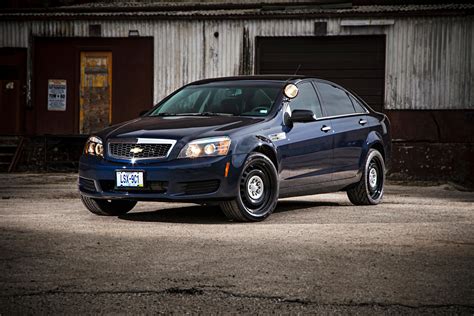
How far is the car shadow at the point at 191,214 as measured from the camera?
959cm

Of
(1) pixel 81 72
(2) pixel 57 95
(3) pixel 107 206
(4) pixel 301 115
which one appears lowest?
(3) pixel 107 206

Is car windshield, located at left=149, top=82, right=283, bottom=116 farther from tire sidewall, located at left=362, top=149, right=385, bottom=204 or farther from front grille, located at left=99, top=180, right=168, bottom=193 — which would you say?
tire sidewall, located at left=362, top=149, right=385, bottom=204

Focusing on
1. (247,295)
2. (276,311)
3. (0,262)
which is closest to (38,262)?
(0,262)

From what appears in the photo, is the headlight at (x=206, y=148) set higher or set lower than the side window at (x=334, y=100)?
lower

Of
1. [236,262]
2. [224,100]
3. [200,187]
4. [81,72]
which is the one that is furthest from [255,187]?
[81,72]

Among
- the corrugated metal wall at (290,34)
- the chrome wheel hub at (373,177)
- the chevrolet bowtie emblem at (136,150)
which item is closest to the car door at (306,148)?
the chrome wheel hub at (373,177)

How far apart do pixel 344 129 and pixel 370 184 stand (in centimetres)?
108

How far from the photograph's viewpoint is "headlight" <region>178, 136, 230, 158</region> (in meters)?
8.91

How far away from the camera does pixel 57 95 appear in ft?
78.9

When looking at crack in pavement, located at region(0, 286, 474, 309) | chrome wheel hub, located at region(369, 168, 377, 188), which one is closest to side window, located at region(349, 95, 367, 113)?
chrome wheel hub, located at region(369, 168, 377, 188)

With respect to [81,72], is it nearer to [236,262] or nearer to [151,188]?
[151,188]

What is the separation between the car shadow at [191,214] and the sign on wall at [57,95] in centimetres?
1356

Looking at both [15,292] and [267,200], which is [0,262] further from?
[267,200]

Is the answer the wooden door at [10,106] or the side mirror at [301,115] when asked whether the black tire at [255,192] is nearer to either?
the side mirror at [301,115]
